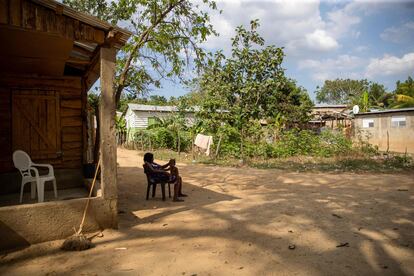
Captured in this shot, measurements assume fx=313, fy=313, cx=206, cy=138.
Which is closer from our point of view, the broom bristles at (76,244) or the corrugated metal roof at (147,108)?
the broom bristles at (76,244)

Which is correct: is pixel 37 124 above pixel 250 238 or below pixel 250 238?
above

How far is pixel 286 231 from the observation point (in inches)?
194

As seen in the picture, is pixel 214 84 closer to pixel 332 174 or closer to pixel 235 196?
pixel 332 174

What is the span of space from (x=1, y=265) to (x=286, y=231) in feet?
12.9

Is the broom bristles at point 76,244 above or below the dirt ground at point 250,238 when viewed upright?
above

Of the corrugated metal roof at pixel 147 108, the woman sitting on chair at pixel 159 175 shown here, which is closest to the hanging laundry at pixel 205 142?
the corrugated metal roof at pixel 147 108

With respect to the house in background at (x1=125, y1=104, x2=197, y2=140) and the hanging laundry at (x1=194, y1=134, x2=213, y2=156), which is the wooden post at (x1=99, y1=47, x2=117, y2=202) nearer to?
Result: the hanging laundry at (x1=194, y1=134, x2=213, y2=156)

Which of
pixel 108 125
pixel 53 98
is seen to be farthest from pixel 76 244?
pixel 53 98

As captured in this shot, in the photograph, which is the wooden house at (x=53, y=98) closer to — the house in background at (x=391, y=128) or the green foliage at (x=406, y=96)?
the house in background at (x=391, y=128)

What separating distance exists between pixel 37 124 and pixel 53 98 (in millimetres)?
710

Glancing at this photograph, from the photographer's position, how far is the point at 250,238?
15.2 ft

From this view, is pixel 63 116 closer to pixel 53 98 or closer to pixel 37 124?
pixel 53 98

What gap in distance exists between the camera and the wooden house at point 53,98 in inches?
176

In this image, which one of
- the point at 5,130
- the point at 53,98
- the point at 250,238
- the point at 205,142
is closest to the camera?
the point at 250,238
